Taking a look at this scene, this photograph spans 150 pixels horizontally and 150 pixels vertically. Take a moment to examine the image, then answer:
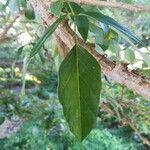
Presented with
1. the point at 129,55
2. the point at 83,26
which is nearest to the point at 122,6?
the point at 83,26

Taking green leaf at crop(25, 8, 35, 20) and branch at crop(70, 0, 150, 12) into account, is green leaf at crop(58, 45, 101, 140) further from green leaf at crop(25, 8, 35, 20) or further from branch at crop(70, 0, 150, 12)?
green leaf at crop(25, 8, 35, 20)

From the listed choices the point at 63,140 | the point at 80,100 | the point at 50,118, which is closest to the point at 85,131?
the point at 80,100

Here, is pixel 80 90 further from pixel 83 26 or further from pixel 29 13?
pixel 29 13

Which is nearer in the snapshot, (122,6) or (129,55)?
(122,6)

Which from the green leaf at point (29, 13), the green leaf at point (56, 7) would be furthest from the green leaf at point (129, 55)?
the green leaf at point (56, 7)

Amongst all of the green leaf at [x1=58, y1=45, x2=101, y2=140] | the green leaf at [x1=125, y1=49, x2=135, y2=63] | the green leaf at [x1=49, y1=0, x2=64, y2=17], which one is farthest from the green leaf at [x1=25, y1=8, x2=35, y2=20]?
the green leaf at [x1=58, y1=45, x2=101, y2=140]

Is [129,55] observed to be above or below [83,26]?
below
